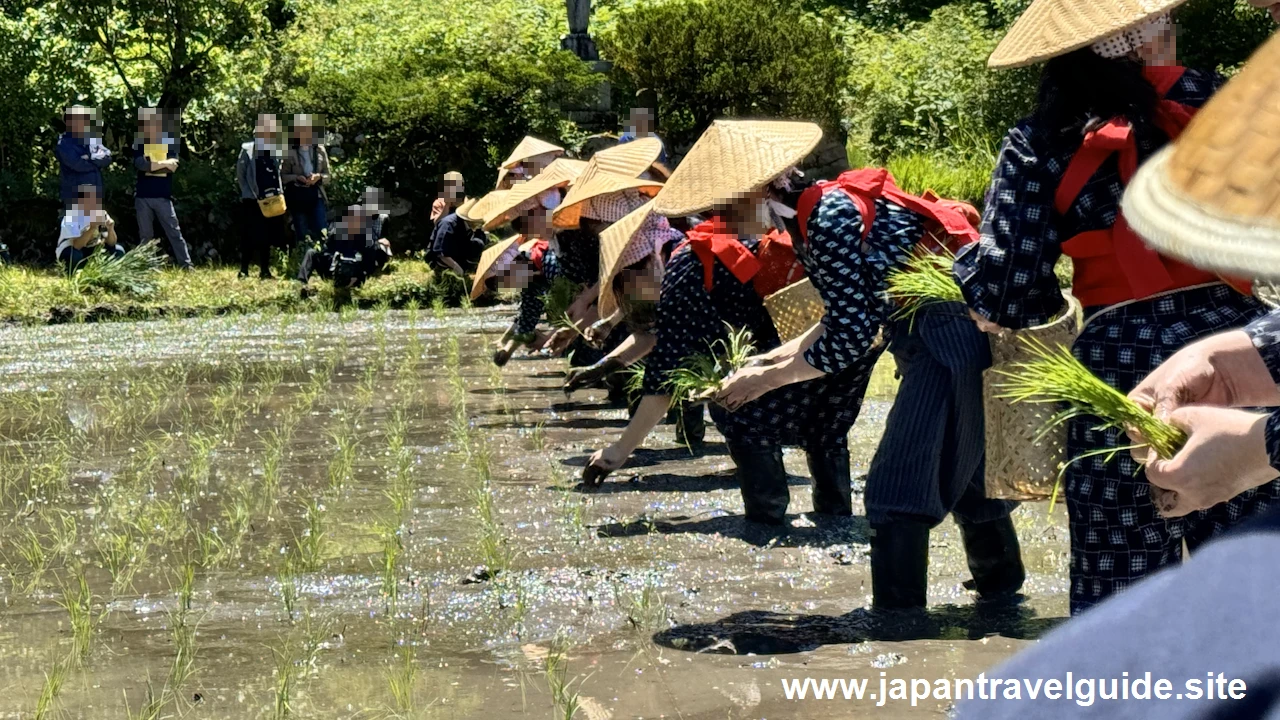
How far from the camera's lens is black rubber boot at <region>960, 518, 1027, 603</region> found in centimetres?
487

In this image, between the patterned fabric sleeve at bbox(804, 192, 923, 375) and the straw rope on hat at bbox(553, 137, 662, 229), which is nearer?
the patterned fabric sleeve at bbox(804, 192, 923, 375)

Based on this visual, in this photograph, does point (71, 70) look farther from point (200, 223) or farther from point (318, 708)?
point (318, 708)

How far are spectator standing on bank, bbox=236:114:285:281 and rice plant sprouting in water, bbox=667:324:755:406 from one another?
1148 centimetres

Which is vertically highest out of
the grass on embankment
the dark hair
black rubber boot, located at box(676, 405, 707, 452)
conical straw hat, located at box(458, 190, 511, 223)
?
the dark hair

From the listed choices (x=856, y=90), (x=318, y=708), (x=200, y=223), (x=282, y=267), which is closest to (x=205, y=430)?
(x=318, y=708)

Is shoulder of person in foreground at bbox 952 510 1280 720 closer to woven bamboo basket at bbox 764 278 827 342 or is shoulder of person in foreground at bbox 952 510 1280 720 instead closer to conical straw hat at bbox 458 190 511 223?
woven bamboo basket at bbox 764 278 827 342

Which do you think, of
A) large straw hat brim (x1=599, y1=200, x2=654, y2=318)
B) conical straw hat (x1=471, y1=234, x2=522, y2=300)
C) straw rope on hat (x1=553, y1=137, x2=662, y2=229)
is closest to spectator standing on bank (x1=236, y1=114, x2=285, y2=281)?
conical straw hat (x1=471, y1=234, x2=522, y2=300)

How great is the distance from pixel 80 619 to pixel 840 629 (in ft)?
6.52

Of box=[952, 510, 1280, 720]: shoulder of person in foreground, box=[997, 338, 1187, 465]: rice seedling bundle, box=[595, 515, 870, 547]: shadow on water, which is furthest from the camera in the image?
box=[595, 515, 870, 547]: shadow on water

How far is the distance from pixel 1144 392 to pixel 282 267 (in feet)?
50.4

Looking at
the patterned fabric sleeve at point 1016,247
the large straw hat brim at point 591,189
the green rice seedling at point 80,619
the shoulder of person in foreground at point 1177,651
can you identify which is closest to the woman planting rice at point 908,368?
the patterned fabric sleeve at point 1016,247

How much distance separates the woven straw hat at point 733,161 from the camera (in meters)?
5.04

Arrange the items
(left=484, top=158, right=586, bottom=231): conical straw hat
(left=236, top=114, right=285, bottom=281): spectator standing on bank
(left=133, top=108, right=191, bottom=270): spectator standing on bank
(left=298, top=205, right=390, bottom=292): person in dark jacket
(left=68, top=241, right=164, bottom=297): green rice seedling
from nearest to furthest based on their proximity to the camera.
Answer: (left=484, top=158, right=586, bottom=231): conical straw hat, (left=68, top=241, right=164, bottom=297): green rice seedling, (left=298, top=205, right=390, bottom=292): person in dark jacket, (left=133, top=108, right=191, bottom=270): spectator standing on bank, (left=236, top=114, right=285, bottom=281): spectator standing on bank

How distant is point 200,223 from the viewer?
19031mm
